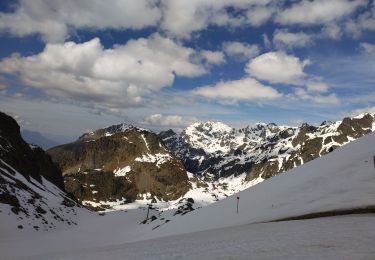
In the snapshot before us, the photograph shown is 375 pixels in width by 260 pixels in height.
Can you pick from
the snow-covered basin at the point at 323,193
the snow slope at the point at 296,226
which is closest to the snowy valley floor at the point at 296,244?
the snow slope at the point at 296,226

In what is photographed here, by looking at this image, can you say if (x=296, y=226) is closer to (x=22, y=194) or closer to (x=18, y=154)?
(x=22, y=194)

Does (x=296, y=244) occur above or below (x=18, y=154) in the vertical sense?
below

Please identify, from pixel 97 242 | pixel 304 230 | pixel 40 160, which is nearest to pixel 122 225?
pixel 97 242

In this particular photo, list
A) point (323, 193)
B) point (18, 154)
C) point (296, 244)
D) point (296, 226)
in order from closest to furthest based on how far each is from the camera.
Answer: point (296, 244) < point (296, 226) < point (323, 193) < point (18, 154)

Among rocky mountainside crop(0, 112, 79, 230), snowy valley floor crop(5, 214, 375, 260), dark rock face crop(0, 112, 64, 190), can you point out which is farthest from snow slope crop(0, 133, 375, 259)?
dark rock face crop(0, 112, 64, 190)

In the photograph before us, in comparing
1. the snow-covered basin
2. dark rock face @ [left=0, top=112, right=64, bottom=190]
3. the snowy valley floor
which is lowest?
the snowy valley floor

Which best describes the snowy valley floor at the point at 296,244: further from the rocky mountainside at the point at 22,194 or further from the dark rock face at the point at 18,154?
the dark rock face at the point at 18,154

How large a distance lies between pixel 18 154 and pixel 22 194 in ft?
180

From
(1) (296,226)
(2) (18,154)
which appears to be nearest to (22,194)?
(2) (18,154)

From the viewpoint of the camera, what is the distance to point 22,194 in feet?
273

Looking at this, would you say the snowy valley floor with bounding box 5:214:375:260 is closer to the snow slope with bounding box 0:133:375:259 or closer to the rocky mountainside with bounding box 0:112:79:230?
the snow slope with bounding box 0:133:375:259

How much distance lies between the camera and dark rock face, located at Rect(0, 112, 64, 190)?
118m

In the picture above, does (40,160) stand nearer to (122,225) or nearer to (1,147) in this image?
(1,147)

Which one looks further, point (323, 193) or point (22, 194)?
point (22, 194)
